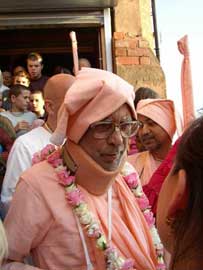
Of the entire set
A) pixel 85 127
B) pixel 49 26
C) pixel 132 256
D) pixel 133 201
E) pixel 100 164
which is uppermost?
pixel 49 26

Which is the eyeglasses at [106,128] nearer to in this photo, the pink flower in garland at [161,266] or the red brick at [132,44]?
the pink flower in garland at [161,266]

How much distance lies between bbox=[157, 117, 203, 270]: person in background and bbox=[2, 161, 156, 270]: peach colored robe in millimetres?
918

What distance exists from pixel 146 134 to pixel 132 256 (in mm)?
1279

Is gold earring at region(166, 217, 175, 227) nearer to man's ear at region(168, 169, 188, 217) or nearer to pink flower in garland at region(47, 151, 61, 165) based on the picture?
man's ear at region(168, 169, 188, 217)

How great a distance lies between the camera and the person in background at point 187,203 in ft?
3.55

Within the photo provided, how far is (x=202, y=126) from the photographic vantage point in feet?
3.70

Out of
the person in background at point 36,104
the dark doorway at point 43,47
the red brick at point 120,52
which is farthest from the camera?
the dark doorway at point 43,47

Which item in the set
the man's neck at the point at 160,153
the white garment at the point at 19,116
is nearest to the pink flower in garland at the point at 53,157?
the man's neck at the point at 160,153

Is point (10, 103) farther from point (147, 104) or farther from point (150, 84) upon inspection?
point (147, 104)

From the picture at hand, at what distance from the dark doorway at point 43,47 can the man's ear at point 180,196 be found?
231 inches

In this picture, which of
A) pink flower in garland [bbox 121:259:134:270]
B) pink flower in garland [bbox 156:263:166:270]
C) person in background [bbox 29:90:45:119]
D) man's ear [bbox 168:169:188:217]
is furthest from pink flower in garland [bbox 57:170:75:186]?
person in background [bbox 29:90:45:119]

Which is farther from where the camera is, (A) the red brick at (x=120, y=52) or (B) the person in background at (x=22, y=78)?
(B) the person in background at (x=22, y=78)

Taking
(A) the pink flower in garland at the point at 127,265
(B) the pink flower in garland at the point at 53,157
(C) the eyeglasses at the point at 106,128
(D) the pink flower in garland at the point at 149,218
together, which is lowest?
(A) the pink flower in garland at the point at 127,265

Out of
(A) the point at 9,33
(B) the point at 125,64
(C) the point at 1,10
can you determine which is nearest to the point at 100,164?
(B) the point at 125,64
